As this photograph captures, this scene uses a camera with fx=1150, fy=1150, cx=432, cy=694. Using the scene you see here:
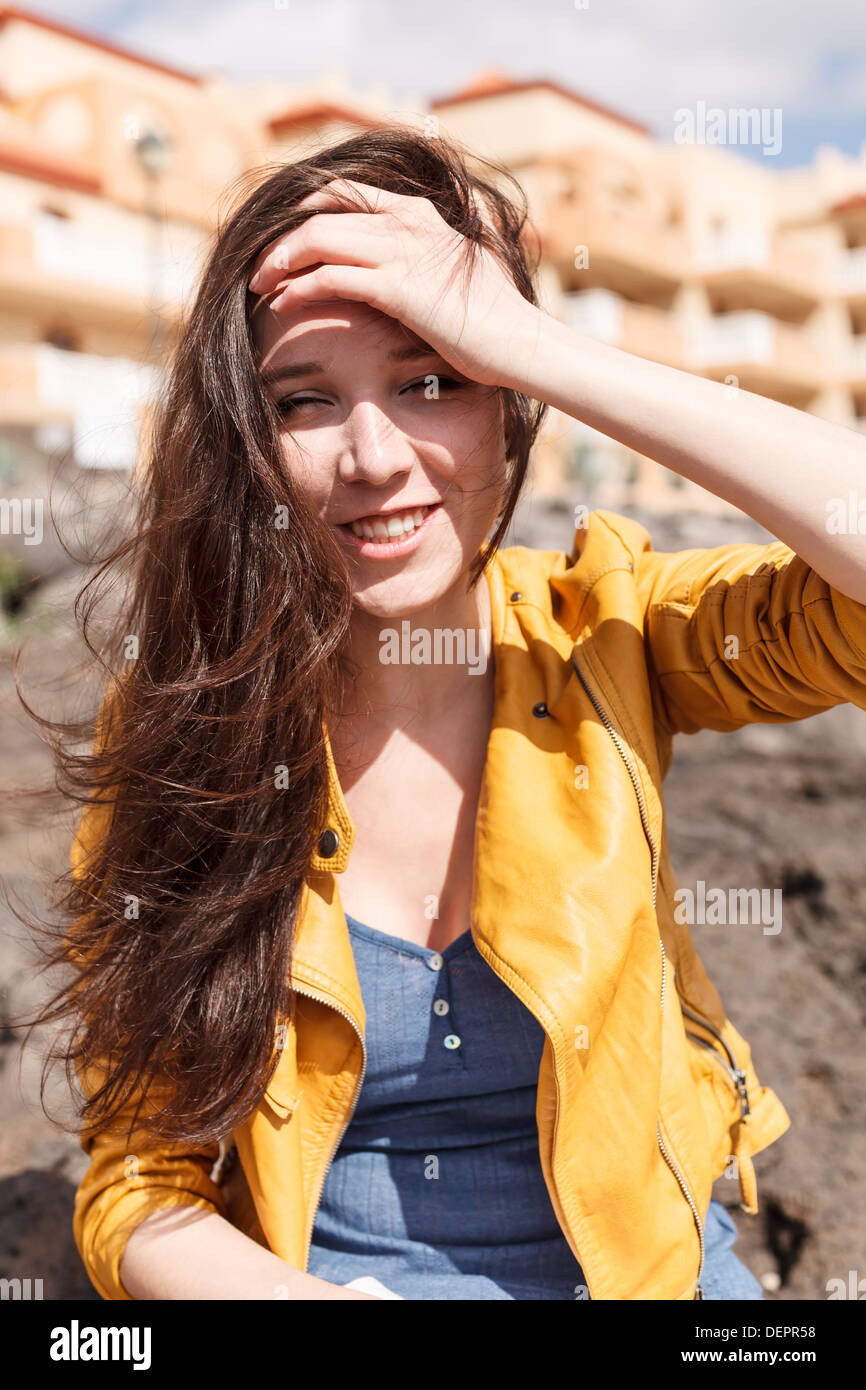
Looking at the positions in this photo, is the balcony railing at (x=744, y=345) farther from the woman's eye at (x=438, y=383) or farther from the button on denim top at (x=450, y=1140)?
the button on denim top at (x=450, y=1140)

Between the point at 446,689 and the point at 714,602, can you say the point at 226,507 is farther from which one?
the point at 714,602

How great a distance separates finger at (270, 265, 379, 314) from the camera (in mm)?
1576

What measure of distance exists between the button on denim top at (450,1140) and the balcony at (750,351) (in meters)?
27.9

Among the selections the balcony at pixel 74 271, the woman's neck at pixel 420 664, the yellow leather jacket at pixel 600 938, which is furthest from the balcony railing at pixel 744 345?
the yellow leather jacket at pixel 600 938

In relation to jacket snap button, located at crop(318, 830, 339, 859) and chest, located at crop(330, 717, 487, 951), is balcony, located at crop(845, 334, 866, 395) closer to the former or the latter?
chest, located at crop(330, 717, 487, 951)

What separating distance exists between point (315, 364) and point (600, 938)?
0.92 metres

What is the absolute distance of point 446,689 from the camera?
1995 millimetres

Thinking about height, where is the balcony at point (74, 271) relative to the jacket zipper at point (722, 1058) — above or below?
above

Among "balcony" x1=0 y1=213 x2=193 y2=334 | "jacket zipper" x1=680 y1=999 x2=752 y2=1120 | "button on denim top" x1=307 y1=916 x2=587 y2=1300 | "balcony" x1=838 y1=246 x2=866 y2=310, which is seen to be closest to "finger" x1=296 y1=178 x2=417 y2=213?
"button on denim top" x1=307 y1=916 x2=587 y2=1300

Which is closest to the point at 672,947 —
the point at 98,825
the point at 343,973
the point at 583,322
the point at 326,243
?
the point at 343,973

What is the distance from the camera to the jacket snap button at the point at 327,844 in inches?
70.6

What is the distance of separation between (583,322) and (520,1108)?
24997 mm

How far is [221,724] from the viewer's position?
69.3 inches

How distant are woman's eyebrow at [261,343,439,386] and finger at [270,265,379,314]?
86 mm
